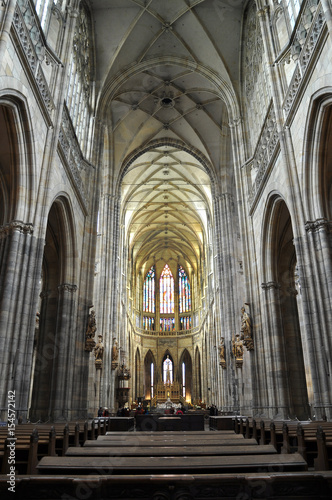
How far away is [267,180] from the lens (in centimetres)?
1480

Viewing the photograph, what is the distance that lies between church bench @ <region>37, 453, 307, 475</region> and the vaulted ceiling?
19.2 m

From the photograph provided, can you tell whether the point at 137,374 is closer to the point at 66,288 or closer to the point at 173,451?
the point at 66,288

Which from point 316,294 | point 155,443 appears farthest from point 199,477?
point 316,294

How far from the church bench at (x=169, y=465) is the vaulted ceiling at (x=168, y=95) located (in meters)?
19.2

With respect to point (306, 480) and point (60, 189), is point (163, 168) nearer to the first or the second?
point (60, 189)

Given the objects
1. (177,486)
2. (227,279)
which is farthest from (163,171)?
(177,486)

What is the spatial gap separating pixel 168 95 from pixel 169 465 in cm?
2455

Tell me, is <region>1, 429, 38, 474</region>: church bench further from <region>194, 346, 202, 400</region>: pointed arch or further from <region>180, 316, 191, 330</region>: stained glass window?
<region>180, 316, 191, 330</region>: stained glass window

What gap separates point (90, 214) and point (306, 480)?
15.7 meters

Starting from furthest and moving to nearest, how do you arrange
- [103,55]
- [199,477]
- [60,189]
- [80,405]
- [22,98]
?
1. [103,55]
2. [80,405]
3. [60,189]
4. [22,98]
5. [199,477]

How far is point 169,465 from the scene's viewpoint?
3.22 metres

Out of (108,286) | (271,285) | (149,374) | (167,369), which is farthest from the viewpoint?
(149,374)

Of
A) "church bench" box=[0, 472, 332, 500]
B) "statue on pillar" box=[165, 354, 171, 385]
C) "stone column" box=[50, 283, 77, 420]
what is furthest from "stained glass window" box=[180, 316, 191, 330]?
"church bench" box=[0, 472, 332, 500]

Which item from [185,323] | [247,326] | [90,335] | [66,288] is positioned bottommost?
[90,335]
